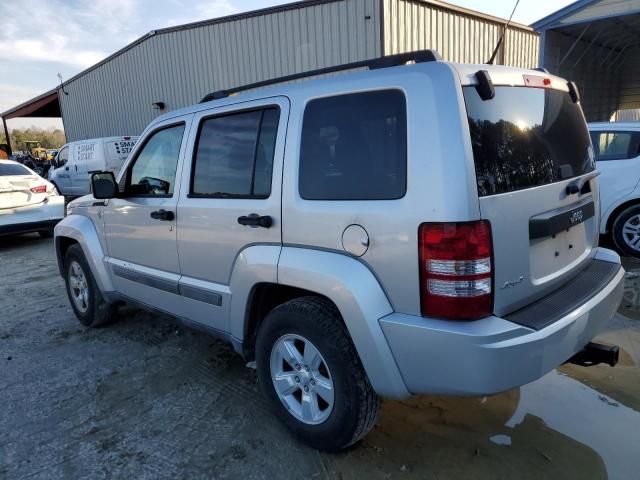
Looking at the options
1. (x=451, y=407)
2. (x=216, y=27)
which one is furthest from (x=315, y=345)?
(x=216, y=27)

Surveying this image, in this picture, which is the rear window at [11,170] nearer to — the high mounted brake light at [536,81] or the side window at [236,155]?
the side window at [236,155]

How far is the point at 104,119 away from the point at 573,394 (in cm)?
2106

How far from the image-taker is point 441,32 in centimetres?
1177

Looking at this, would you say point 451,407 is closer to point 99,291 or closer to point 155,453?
point 155,453

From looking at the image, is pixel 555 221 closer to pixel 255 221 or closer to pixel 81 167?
pixel 255 221

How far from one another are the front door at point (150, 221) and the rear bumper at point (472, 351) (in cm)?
184

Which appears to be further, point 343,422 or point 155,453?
point 155,453

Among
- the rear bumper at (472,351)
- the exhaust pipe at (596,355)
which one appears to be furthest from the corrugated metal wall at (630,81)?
the rear bumper at (472,351)

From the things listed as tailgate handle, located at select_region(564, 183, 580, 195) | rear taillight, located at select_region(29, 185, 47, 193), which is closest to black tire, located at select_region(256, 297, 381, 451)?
tailgate handle, located at select_region(564, 183, 580, 195)

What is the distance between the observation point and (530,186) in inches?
86.7

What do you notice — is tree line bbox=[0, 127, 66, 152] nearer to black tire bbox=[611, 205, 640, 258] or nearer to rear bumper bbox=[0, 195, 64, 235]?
rear bumper bbox=[0, 195, 64, 235]

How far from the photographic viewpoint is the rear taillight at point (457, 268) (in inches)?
75.2

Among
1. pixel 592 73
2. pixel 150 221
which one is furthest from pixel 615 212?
pixel 592 73

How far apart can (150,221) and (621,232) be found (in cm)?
567
